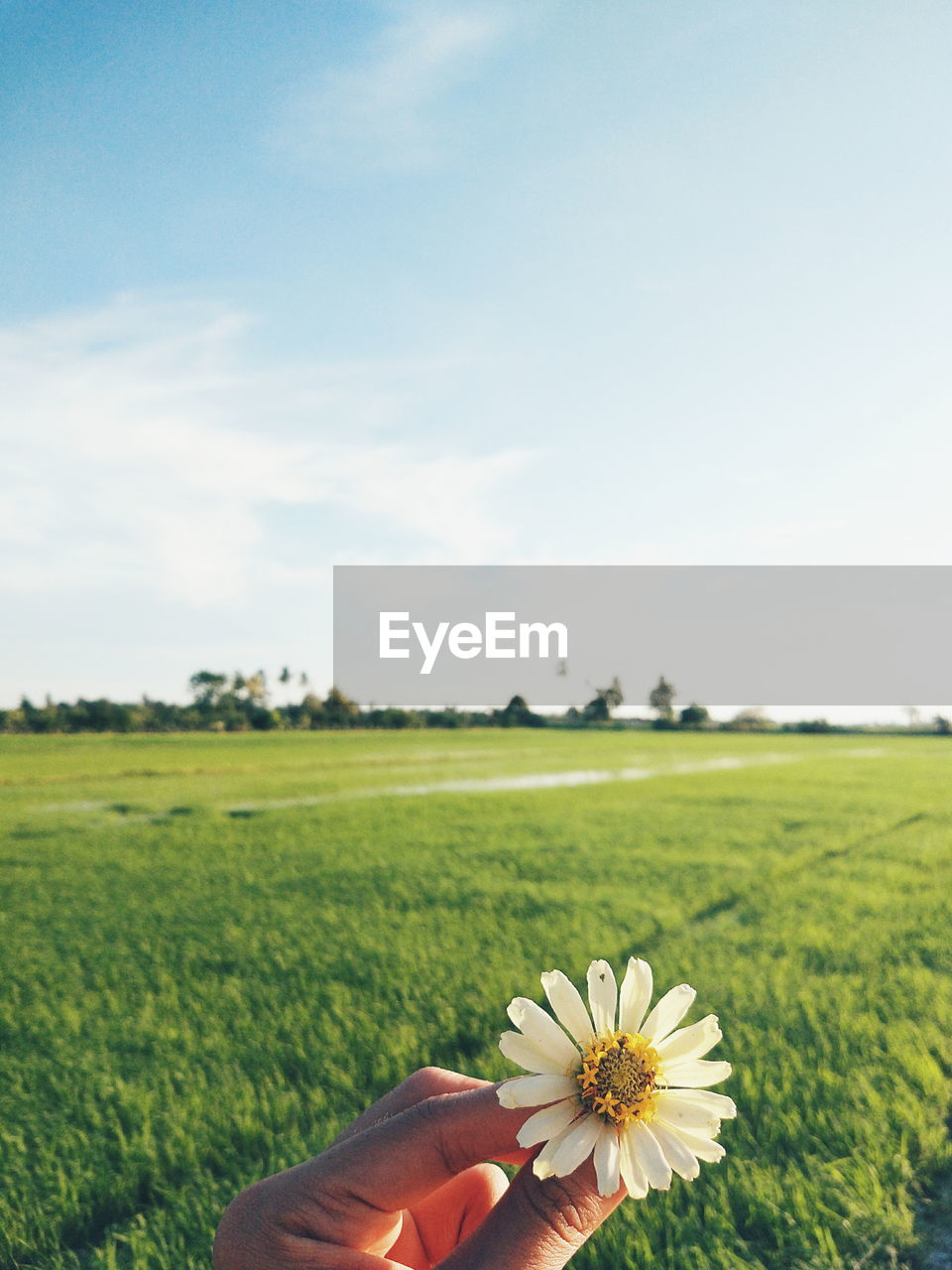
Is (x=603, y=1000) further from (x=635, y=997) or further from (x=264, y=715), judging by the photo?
(x=264, y=715)

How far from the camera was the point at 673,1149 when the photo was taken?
3.33 feet

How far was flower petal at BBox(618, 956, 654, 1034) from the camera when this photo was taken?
3.47 ft

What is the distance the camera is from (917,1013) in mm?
5691

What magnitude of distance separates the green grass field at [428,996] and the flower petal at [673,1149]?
2706 millimetres

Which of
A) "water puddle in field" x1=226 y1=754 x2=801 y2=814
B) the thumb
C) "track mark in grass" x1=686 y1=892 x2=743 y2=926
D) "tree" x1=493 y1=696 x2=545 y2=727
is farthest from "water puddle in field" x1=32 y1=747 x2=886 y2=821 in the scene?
"tree" x1=493 y1=696 x2=545 y2=727

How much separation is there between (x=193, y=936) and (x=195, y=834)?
6832 millimetres

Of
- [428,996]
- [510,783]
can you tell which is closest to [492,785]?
[510,783]

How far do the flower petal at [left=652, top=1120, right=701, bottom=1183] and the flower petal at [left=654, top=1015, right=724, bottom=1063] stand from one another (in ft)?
→ 0.25

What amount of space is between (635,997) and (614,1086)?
11 centimetres

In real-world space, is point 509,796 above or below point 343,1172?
below

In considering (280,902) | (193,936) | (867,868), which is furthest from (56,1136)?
(867,868)

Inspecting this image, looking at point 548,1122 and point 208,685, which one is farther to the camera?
point 208,685

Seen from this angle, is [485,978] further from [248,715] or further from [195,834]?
[248,715]

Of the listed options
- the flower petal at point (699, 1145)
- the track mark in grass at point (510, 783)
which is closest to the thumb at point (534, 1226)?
the flower petal at point (699, 1145)
